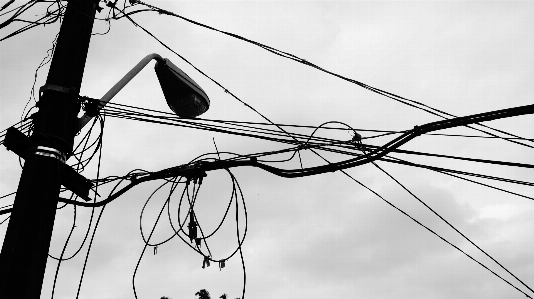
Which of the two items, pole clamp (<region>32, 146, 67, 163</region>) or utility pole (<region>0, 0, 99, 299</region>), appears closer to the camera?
utility pole (<region>0, 0, 99, 299</region>)

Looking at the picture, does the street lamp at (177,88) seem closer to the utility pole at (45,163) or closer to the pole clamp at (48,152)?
the utility pole at (45,163)

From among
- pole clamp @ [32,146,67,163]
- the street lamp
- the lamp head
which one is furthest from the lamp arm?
pole clamp @ [32,146,67,163]

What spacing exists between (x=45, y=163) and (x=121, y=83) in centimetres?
119

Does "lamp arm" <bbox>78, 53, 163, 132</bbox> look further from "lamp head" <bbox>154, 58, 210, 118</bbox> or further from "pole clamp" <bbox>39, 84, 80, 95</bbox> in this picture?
"pole clamp" <bbox>39, 84, 80, 95</bbox>

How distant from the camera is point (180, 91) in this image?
554cm

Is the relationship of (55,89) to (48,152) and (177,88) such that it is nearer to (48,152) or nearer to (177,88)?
(48,152)

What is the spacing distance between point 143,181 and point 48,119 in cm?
115

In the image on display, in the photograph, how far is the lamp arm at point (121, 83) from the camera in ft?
16.8

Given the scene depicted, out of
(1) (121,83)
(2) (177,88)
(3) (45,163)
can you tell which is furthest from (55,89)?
(2) (177,88)

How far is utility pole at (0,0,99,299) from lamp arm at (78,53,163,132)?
0.15 metres

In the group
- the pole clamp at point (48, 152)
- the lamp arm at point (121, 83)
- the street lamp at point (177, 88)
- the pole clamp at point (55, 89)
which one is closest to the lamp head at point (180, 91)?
the street lamp at point (177, 88)

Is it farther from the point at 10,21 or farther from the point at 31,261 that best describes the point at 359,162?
the point at 10,21

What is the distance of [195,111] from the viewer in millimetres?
5625

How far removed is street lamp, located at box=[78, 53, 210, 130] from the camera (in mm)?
5402
